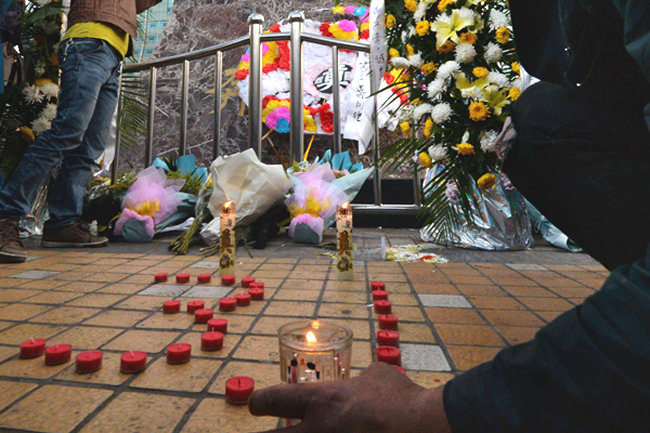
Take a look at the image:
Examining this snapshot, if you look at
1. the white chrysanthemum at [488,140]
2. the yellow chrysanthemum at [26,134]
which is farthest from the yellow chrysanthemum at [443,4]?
the yellow chrysanthemum at [26,134]

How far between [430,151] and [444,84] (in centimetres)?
35

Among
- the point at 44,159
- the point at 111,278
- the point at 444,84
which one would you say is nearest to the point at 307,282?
the point at 111,278

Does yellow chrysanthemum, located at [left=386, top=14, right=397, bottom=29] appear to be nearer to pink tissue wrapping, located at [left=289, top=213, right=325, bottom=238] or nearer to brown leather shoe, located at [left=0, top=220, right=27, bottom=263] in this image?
pink tissue wrapping, located at [left=289, top=213, right=325, bottom=238]

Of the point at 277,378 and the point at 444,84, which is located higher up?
the point at 444,84

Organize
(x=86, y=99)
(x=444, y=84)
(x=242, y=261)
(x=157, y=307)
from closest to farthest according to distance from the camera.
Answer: (x=157, y=307)
(x=444, y=84)
(x=242, y=261)
(x=86, y=99)

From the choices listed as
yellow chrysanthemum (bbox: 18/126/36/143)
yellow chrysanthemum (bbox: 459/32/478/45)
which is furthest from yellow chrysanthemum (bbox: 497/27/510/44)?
yellow chrysanthemum (bbox: 18/126/36/143)

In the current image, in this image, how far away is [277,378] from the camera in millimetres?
913

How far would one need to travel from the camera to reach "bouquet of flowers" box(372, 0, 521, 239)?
192cm

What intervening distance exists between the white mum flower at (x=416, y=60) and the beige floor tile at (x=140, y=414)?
1923 mm

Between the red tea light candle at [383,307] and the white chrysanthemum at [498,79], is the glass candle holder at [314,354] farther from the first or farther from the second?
the white chrysanthemum at [498,79]

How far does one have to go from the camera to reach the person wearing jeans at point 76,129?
2.34 m

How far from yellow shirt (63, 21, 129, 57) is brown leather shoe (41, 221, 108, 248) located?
4.04 ft

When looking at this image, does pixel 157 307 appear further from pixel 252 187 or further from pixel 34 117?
pixel 34 117

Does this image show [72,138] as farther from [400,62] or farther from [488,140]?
[488,140]
